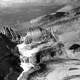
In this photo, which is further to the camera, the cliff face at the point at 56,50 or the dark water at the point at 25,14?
the dark water at the point at 25,14

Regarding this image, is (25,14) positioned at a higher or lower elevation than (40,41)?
higher

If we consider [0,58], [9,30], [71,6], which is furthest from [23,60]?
[71,6]

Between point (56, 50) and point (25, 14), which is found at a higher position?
point (25, 14)

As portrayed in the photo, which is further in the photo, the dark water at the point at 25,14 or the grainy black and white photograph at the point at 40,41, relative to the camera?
the dark water at the point at 25,14

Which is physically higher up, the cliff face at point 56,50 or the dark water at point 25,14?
the dark water at point 25,14

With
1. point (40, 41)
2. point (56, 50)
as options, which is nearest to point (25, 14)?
point (40, 41)

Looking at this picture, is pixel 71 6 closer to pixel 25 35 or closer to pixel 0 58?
pixel 25 35

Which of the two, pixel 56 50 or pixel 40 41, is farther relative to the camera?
pixel 40 41

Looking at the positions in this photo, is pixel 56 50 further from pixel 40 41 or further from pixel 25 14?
pixel 25 14
